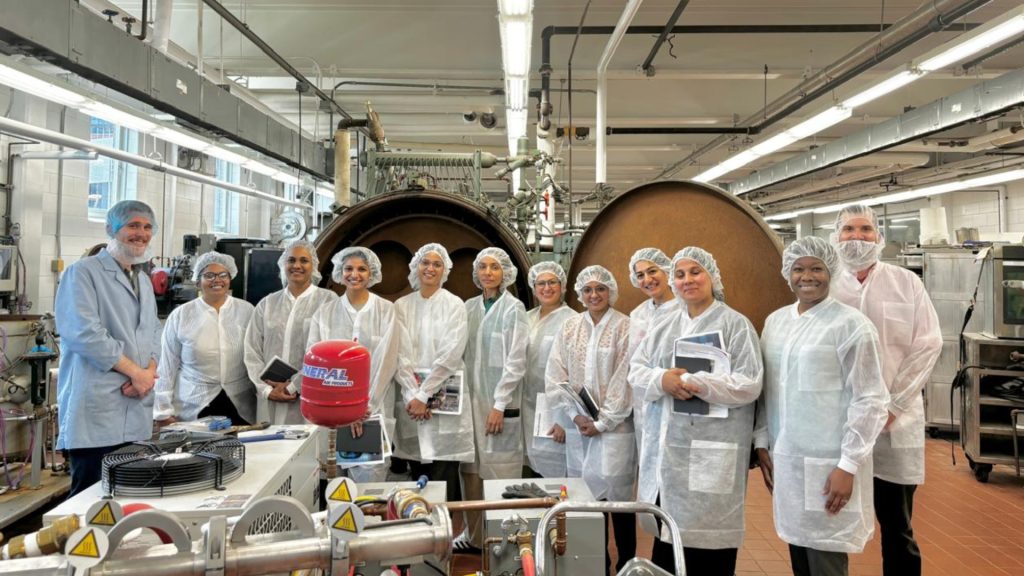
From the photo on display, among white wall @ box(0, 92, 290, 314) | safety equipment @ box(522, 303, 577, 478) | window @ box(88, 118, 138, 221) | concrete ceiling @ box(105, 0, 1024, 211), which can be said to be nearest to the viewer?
safety equipment @ box(522, 303, 577, 478)

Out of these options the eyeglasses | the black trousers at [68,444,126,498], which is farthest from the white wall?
the black trousers at [68,444,126,498]

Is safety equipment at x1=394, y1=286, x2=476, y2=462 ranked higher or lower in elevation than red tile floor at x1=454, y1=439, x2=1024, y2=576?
higher

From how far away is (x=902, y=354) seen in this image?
2088 mm

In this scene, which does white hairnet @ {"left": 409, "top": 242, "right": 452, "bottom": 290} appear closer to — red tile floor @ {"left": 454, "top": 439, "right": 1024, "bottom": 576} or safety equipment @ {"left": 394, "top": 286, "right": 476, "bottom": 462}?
safety equipment @ {"left": 394, "top": 286, "right": 476, "bottom": 462}

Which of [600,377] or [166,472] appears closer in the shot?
[166,472]

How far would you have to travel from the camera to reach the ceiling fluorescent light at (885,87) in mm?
3688

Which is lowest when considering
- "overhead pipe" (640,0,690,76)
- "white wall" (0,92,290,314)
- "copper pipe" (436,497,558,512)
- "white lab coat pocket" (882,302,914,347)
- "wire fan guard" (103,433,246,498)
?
"copper pipe" (436,497,558,512)

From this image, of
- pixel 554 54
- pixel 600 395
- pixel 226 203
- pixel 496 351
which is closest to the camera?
pixel 600 395

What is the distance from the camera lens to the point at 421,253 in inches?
116

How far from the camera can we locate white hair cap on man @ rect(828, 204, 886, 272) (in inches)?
84.3

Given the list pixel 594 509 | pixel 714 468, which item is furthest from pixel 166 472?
pixel 714 468

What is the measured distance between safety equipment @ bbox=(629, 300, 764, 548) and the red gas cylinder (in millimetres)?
1146

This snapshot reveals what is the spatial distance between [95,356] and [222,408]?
945 mm

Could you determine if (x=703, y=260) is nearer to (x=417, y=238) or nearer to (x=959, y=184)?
(x=417, y=238)
